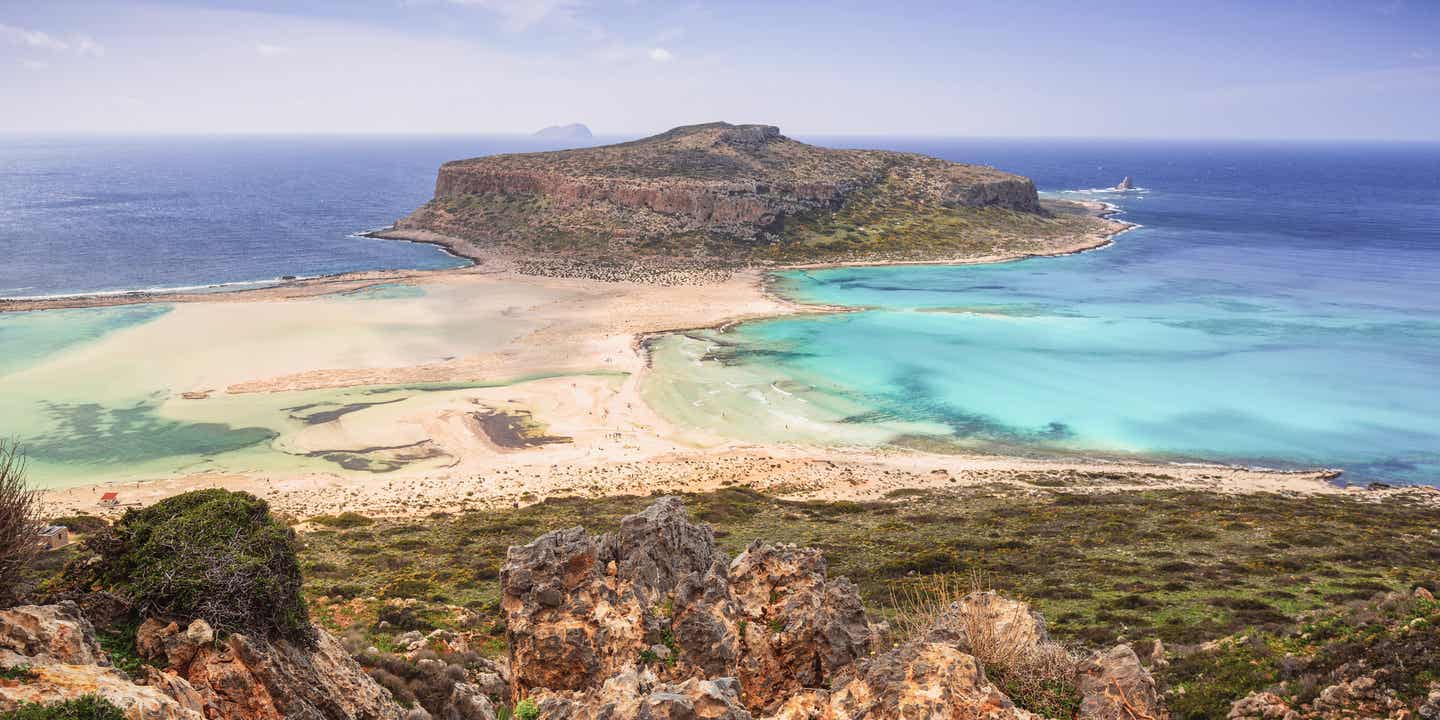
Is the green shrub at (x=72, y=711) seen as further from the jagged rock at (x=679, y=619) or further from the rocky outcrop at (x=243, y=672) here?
the jagged rock at (x=679, y=619)

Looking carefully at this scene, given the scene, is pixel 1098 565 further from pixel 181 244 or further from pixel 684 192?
pixel 181 244

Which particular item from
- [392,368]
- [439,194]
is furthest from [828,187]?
[392,368]

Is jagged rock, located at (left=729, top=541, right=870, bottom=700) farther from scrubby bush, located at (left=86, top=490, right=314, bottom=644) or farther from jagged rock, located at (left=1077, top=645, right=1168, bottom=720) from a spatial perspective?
scrubby bush, located at (left=86, top=490, right=314, bottom=644)

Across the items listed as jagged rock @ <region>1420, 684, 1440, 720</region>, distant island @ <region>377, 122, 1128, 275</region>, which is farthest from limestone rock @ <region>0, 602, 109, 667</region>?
distant island @ <region>377, 122, 1128, 275</region>

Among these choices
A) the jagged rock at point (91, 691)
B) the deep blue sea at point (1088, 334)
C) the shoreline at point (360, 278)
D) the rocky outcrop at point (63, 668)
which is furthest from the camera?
the shoreline at point (360, 278)

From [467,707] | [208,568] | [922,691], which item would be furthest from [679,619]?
[208,568]

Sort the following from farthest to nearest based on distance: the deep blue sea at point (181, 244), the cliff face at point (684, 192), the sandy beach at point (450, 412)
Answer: the cliff face at point (684, 192)
the deep blue sea at point (181, 244)
the sandy beach at point (450, 412)

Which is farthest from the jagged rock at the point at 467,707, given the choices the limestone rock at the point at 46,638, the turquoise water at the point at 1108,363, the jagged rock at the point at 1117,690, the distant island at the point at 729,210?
the distant island at the point at 729,210
